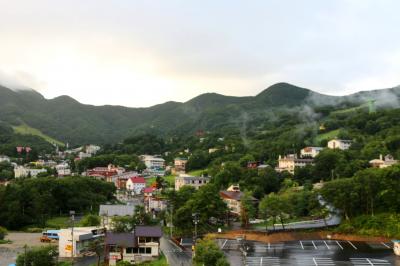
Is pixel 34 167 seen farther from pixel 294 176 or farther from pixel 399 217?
pixel 399 217

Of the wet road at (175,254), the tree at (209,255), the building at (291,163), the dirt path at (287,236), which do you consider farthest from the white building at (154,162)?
the tree at (209,255)

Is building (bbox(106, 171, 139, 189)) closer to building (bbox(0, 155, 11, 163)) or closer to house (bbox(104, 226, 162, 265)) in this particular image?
building (bbox(0, 155, 11, 163))

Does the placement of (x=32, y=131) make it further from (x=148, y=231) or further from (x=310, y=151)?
(x=148, y=231)

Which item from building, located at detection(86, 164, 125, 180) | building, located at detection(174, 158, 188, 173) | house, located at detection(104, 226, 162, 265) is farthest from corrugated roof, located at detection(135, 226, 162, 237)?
building, located at detection(86, 164, 125, 180)

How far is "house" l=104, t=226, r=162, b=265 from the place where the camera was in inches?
1167

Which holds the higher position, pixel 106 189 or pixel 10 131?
pixel 10 131

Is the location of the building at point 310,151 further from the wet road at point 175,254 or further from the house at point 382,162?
the wet road at point 175,254

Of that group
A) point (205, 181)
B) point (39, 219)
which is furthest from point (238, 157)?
point (39, 219)

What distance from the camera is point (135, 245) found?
1182 inches

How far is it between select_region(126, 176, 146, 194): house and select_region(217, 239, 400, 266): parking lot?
4522cm

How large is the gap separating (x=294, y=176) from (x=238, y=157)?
20024 mm

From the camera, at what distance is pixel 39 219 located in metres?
48.3

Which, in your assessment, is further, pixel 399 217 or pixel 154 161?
pixel 154 161

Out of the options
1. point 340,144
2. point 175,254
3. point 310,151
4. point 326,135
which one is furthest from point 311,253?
point 326,135
